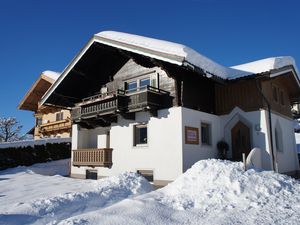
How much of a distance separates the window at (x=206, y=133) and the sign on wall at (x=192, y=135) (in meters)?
1.00

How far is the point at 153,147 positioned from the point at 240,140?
479 centimetres

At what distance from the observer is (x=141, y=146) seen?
1509cm

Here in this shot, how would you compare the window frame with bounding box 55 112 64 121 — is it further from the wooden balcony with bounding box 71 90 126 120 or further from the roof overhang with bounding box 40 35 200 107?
the wooden balcony with bounding box 71 90 126 120

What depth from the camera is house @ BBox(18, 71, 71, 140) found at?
29.7 metres

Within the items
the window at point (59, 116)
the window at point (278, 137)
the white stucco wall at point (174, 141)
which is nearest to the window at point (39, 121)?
the window at point (59, 116)

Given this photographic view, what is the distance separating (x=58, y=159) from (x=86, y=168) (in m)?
8.27

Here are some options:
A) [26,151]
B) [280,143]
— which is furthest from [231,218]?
[26,151]

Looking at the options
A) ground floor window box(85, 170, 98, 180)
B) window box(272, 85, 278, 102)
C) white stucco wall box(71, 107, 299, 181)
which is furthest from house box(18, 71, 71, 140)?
window box(272, 85, 278, 102)

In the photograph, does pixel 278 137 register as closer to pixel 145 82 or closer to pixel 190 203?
pixel 145 82

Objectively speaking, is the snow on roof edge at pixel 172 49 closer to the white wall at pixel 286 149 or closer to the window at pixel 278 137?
the window at pixel 278 137

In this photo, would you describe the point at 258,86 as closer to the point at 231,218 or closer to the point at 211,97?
the point at 211,97

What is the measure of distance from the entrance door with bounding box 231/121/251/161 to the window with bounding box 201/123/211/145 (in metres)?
1.38

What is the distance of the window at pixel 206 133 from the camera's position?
1539 centimetres

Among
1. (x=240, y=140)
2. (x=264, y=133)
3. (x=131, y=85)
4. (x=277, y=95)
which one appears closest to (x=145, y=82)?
(x=131, y=85)
